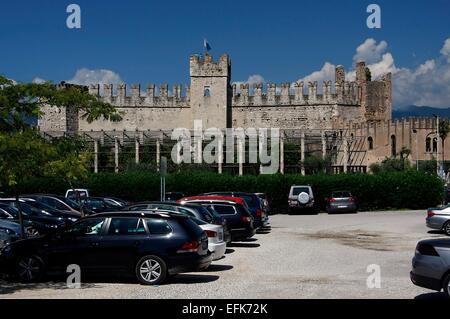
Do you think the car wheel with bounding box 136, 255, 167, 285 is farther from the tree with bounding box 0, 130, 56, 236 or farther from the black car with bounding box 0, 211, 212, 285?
the tree with bounding box 0, 130, 56, 236

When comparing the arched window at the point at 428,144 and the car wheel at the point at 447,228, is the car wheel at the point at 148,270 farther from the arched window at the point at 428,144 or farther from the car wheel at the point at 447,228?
the arched window at the point at 428,144

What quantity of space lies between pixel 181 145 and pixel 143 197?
749 inches

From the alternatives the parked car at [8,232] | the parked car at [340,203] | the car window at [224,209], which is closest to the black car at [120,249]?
the parked car at [8,232]

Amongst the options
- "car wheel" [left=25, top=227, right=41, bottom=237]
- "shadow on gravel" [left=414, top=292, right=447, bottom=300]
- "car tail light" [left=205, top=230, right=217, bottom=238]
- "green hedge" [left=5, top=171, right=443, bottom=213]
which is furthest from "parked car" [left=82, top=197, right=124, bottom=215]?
"shadow on gravel" [left=414, top=292, right=447, bottom=300]

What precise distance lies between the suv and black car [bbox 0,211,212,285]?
24335 mm

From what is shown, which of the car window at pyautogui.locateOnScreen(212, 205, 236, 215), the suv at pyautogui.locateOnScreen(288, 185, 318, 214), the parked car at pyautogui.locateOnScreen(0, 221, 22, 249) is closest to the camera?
the parked car at pyautogui.locateOnScreen(0, 221, 22, 249)

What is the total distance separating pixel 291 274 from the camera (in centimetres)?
1489

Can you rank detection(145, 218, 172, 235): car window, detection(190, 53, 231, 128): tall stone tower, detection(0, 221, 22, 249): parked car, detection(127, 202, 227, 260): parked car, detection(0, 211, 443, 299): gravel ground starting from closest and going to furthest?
detection(0, 211, 443, 299): gravel ground → detection(145, 218, 172, 235): car window → detection(127, 202, 227, 260): parked car → detection(0, 221, 22, 249): parked car → detection(190, 53, 231, 128): tall stone tower

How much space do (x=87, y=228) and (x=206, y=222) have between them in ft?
13.2

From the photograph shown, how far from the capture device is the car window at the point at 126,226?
1365 centimetres

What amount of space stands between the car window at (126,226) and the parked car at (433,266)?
5325 millimetres

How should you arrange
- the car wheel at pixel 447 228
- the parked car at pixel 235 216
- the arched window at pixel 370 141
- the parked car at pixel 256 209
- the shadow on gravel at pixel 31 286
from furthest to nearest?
the arched window at pixel 370 141 < the car wheel at pixel 447 228 < the parked car at pixel 256 209 < the parked car at pixel 235 216 < the shadow on gravel at pixel 31 286

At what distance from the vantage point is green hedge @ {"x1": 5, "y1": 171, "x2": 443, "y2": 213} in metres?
39.8
